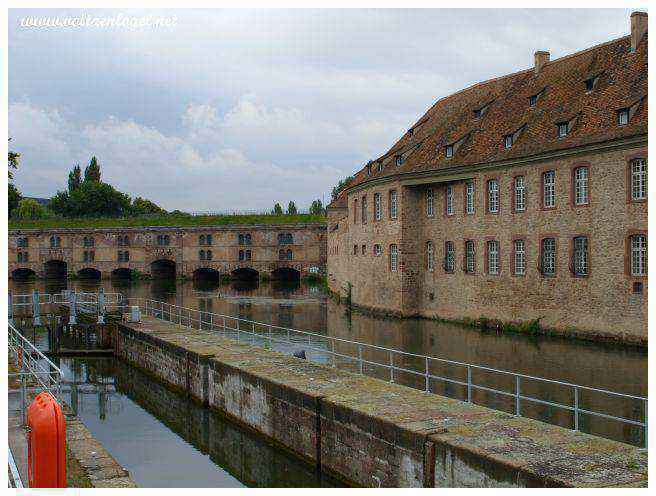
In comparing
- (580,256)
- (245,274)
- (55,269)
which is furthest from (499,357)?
(55,269)

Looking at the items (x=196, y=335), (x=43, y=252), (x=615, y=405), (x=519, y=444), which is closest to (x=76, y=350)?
(x=196, y=335)

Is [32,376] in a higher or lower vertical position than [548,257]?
lower

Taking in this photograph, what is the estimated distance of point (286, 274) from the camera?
275 feet

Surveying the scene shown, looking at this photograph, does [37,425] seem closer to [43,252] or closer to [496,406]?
[496,406]

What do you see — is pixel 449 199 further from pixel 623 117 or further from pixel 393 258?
pixel 623 117

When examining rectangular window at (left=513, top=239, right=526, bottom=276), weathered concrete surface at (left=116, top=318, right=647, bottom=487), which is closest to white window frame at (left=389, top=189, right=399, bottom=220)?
rectangular window at (left=513, top=239, right=526, bottom=276)

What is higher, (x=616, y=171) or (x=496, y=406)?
(x=616, y=171)

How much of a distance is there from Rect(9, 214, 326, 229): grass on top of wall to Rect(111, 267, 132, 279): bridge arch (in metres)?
4.75

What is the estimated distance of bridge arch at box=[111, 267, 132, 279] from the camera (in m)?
83.8

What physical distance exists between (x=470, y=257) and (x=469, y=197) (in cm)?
271

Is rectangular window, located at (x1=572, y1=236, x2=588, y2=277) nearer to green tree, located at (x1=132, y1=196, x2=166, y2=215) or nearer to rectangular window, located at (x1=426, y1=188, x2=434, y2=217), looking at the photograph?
rectangular window, located at (x1=426, y1=188, x2=434, y2=217)

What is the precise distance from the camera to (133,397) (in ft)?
76.9

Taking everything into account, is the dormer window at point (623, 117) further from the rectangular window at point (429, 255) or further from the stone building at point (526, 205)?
the rectangular window at point (429, 255)

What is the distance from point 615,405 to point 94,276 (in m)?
75.5
